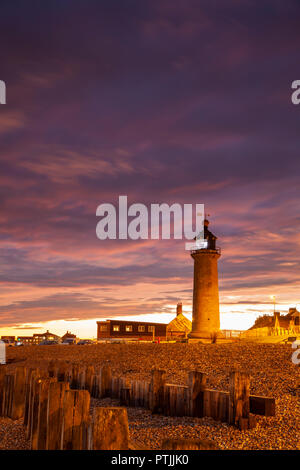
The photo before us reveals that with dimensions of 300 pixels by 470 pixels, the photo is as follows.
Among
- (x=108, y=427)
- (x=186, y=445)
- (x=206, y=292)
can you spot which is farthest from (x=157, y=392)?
(x=206, y=292)

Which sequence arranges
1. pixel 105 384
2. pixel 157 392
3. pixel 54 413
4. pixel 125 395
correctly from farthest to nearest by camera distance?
pixel 105 384
pixel 125 395
pixel 157 392
pixel 54 413

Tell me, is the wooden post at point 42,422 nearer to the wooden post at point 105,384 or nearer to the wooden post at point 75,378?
the wooden post at point 105,384

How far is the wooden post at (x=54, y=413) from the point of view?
5.97 meters

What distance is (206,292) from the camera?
4947cm

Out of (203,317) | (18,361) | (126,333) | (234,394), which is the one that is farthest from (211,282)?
(234,394)

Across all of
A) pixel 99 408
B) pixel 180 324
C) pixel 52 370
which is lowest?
pixel 180 324

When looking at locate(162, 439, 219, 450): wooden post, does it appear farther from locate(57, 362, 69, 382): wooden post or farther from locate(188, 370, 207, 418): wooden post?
locate(57, 362, 69, 382): wooden post

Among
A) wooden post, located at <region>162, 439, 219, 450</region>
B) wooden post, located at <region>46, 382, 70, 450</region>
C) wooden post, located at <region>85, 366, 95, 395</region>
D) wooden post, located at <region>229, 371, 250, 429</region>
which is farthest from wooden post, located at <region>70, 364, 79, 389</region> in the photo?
wooden post, located at <region>162, 439, 219, 450</region>

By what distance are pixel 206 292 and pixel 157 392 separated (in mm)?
39777

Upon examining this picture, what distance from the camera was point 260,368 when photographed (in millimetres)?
16547

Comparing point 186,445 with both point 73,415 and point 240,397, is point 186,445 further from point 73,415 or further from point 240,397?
point 240,397

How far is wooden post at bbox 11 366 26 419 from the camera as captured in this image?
35.0ft
